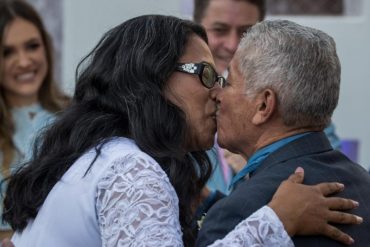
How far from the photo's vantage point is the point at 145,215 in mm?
2660

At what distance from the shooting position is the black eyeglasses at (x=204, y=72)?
315cm

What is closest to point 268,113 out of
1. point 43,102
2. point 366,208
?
point 366,208

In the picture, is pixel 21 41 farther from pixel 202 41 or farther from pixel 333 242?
pixel 333 242

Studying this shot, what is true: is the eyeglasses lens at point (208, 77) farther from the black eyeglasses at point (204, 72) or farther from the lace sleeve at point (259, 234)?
the lace sleeve at point (259, 234)

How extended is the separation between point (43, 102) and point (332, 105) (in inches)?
114

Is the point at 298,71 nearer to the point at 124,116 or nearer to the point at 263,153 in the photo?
the point at 263,153

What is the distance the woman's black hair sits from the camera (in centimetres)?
298

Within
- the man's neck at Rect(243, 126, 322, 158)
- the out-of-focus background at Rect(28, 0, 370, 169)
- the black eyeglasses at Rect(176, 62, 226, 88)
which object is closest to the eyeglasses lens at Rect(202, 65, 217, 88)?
the black eyeglasses at Rect(176, 62, 226, 88)

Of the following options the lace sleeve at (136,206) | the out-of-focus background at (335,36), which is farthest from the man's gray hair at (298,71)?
the out-of-focus background at (335,36)

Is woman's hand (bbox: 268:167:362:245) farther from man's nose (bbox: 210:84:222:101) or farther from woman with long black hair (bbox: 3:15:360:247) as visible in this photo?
man's nose (bbox: 210:84:222:101)

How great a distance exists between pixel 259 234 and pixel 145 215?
0.33 meters

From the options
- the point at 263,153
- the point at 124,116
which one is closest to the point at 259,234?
the point at 263,153

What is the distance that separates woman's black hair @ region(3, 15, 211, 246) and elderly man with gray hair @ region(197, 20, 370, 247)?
0.88 feet

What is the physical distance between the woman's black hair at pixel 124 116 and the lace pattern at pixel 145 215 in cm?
18
